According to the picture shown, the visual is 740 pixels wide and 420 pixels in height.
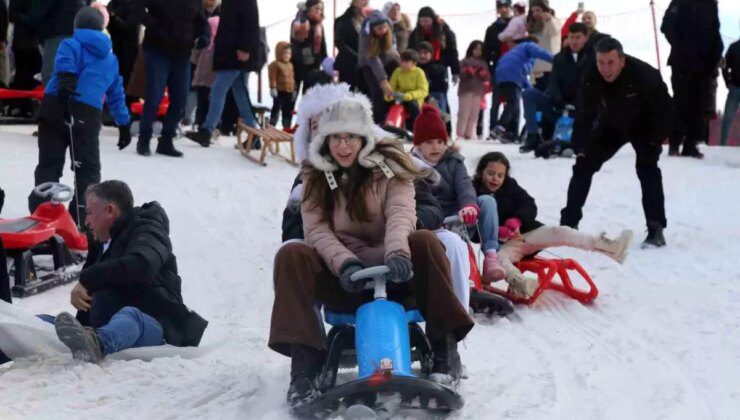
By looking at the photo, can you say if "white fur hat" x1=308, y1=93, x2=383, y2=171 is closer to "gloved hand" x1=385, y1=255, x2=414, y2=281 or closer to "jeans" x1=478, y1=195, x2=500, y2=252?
"gloved hand" x1=385, y1=255, x2=414, y2=281

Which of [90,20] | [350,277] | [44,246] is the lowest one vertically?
[44,246]

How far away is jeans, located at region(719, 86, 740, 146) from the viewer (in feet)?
40.1

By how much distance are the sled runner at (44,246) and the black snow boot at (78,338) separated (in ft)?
5.40

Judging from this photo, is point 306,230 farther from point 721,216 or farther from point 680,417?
point 721,216

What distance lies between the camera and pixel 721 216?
8.81 m

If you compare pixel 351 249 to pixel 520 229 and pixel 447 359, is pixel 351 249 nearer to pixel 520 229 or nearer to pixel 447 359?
pixel 447 359

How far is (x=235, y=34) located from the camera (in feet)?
35.4

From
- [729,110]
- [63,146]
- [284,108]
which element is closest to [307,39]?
[284,108]

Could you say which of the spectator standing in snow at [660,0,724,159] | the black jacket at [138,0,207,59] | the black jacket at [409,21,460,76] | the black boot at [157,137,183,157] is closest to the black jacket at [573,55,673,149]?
the spectator standing in snow at [660,0,724,159]

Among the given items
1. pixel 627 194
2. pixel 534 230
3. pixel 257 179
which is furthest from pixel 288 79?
pixel 534 230

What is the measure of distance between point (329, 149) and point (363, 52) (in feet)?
27.2

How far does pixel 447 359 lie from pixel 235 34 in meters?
7.49

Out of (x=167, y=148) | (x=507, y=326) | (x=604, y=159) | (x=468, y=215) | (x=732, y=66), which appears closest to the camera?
(x=507, y=326)

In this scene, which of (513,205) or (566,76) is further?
(566,76)
